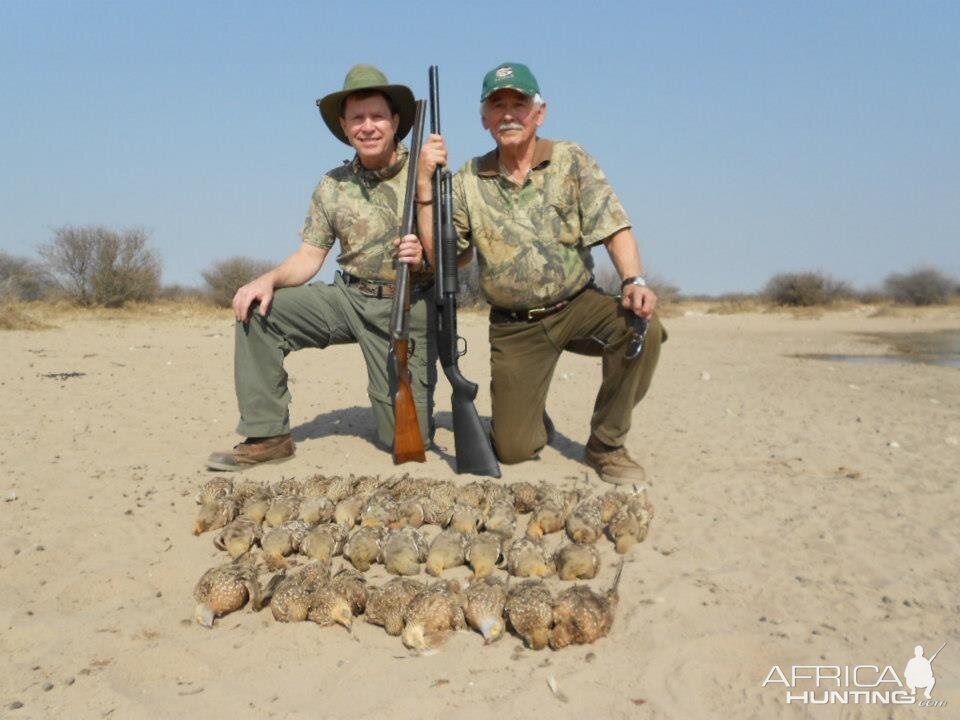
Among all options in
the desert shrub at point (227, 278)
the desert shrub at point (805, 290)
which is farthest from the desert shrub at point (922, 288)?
the desert shrub at point (227, 278)

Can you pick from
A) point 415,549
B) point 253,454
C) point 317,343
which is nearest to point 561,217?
point 317,343

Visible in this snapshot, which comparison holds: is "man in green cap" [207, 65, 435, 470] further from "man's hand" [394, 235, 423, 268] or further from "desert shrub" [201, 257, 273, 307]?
"desert shrub" [201, 257, 273, 307]

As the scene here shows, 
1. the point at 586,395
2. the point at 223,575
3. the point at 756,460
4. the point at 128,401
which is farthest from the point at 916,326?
the point at 223,575

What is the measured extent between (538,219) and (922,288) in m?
36.6

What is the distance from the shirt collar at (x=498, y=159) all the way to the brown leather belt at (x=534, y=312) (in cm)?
92

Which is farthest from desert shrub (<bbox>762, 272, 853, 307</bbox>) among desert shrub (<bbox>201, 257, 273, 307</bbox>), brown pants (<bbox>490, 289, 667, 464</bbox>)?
brown pants (<bbox>490, 289, 667, 464</bbox>)

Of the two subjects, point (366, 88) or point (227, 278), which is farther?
point (227, 278)

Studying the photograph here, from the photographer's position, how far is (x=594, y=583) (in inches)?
141

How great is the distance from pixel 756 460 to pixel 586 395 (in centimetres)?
314

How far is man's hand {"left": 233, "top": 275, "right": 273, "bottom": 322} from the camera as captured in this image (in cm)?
542

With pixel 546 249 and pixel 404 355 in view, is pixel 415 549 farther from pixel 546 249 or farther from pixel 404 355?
pixel 546 249

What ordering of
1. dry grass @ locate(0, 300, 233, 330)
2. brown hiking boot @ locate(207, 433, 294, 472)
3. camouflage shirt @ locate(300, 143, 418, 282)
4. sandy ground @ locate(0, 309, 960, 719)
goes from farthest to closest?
dry grass @ locate(0, 300, 233, 330), camouflage shirt @ locate(300, 143, 418, 282), brown hiking boot @ locate(207, 433, 294, 472), sandy ground @ locate(0, 309, 960, 719)

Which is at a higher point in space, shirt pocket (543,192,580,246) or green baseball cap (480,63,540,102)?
green baseball cap (480,63,540,102)

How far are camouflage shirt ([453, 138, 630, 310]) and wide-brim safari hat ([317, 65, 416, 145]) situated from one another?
794 millimetres
